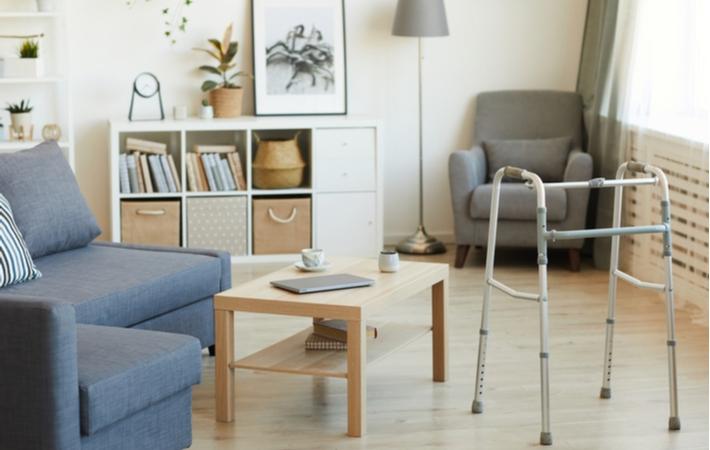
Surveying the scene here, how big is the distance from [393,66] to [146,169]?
1.49m

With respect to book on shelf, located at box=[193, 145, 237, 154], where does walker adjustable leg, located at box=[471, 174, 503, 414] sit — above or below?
below

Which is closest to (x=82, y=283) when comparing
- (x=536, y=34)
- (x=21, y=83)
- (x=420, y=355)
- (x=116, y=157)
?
(x=420, y=355)

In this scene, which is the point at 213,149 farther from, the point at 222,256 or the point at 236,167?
the point at 222,256

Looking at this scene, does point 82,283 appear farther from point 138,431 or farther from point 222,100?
point 222,100

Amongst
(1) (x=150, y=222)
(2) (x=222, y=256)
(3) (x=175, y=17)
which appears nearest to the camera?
(2) (x=222, y=256)

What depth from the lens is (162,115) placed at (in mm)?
6227

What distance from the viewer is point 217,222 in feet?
20.1

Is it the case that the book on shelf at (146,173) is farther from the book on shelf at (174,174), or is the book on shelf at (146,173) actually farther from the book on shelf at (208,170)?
the book on shelf at (208,170)

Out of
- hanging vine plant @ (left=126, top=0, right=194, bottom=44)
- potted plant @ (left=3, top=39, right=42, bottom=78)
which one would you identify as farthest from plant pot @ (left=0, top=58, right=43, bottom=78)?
hanging vine plant @ (left=126, top=0, right=194, bottom=44)

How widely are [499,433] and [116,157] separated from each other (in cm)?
303

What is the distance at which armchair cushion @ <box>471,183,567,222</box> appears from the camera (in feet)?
19.0

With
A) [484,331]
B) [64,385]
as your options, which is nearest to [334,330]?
[484,331]

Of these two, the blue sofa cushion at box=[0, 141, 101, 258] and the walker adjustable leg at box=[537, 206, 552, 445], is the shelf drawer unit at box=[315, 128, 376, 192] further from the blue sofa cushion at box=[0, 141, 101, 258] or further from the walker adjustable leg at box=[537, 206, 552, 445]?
the walker adjustable leg at box=[537, 206, 552, 445]

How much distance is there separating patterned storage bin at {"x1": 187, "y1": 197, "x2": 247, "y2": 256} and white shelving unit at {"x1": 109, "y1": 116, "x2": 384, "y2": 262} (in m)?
0.03
